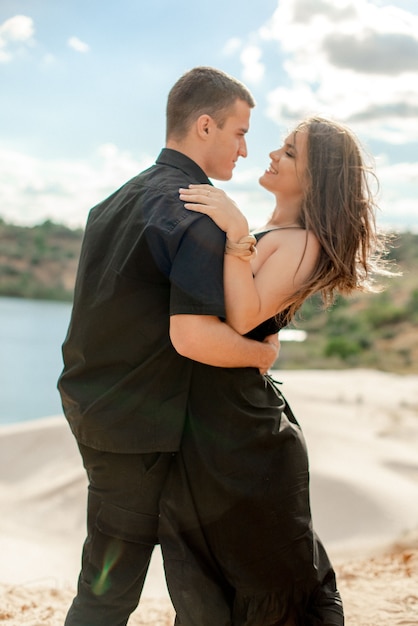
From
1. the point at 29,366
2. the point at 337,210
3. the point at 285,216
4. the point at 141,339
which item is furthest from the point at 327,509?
the point at 29,366

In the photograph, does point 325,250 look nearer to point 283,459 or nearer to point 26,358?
point 283,459

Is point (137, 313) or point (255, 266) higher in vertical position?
point (255, 266)

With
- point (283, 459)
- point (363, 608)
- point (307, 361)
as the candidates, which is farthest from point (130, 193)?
point (307, 361)

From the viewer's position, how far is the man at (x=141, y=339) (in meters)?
2.02

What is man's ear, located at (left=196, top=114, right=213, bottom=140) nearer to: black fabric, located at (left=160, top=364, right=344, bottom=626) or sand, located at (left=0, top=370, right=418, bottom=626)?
black fabric, located at (left=160, top=364, right=344, bottom=626)

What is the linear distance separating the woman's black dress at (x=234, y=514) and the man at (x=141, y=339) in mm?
73

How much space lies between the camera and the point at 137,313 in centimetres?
213

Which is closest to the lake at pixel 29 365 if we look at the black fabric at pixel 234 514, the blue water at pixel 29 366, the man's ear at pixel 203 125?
the blue water at pixel 29 366

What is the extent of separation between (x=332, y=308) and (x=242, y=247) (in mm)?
3860

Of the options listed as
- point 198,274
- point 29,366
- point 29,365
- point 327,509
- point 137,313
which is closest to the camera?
point 198,274

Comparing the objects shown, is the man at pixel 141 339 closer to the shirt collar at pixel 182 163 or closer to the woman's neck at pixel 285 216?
the shirt collar at pixel 182 163

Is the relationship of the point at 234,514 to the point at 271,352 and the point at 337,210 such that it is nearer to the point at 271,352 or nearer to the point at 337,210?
the point at 271,352

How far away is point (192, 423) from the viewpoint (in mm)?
2184

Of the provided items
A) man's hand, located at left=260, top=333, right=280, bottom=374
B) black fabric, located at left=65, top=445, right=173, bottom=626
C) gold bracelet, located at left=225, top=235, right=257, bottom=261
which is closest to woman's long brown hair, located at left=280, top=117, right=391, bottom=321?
man's hand, located at left=260, top=333, right=280, bottom=374
